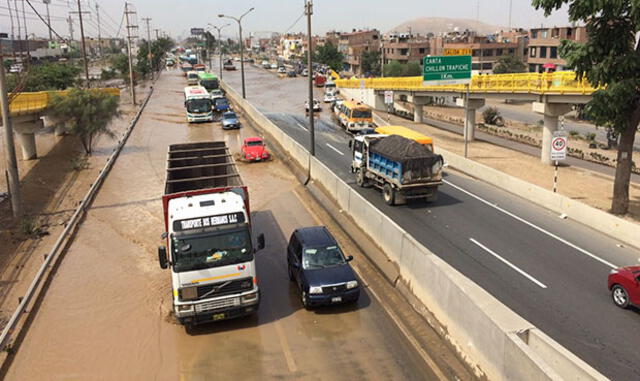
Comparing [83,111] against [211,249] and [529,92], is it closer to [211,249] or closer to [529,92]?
[211,249]

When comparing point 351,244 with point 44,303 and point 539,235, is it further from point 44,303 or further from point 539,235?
point 44,303

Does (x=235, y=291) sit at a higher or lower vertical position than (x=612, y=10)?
lower

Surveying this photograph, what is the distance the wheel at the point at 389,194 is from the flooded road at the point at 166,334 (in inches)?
207

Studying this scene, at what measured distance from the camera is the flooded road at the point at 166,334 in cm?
1117

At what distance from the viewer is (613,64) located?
65.6 ft

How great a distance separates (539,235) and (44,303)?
56.2 feet

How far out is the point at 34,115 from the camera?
33.9 meters

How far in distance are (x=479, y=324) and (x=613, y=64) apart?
15.1m

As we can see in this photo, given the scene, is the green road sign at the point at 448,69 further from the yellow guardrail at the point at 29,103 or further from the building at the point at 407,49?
the building at the point at 407,49


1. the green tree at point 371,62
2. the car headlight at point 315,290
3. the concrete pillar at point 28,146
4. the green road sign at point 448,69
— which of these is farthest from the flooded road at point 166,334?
the green tree at point 371,62

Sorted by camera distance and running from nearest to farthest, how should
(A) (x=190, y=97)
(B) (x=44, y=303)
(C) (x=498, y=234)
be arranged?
(B) (x=44, y=303) < (C) (x=498, y=234) < (A) (x=190, y=97)

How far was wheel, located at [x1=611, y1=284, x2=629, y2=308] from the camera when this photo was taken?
12.9m

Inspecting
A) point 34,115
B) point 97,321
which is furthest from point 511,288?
point 34,115

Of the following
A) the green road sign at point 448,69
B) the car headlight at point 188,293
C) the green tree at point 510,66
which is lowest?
the car headlight at point 188,293
